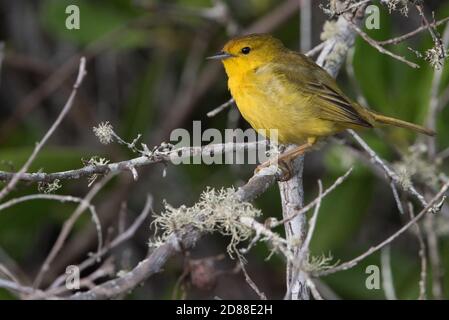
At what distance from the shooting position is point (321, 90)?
437cm

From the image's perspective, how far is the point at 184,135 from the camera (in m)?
5.80

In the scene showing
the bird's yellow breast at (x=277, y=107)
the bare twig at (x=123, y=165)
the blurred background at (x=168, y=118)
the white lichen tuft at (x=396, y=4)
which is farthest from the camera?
the blurred background at (x=168, y=118)

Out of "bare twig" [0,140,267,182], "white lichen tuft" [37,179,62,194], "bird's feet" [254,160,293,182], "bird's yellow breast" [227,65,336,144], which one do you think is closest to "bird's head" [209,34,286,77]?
"bird's yellow breast" [227,65,336,144]

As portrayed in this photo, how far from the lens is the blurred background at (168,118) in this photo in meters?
5.34

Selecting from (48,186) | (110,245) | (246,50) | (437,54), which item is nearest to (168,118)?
(246,50)

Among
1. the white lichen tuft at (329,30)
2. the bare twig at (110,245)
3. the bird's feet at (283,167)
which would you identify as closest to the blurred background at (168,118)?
the white lichen tuft at (329,30)

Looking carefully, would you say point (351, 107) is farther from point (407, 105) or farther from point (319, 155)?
point (319, 155)

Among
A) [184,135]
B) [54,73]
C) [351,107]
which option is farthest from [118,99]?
[351,107]

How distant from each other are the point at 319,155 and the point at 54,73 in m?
2.27

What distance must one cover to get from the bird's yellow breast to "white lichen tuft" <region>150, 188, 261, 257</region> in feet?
3.71

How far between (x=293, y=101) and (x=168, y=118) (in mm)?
1948

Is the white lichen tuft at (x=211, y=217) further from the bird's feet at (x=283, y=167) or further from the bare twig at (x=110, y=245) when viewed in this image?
the bird's feet at (x=283, y=167)

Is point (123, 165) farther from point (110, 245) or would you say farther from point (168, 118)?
point (168, 118)

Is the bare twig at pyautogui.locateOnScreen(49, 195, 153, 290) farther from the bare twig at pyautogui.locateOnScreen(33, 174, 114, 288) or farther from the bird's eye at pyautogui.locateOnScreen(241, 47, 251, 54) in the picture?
the bird's eye at pyautogui.locateOnScreen(241, 47, 251, 54)
